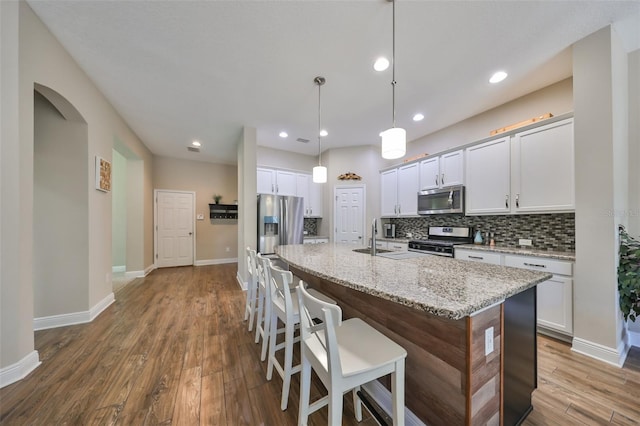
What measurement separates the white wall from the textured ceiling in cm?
31

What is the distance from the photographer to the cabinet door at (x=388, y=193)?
4.45 m

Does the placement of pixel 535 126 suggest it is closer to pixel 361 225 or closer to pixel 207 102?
pixel 361 225

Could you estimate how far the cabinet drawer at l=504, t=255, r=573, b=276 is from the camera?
7.03 ft

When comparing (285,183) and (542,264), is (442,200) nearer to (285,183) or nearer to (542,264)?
(542,264)

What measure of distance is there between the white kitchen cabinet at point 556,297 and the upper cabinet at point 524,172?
2.00 ft

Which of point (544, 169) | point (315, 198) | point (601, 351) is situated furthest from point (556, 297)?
point (315, 198)

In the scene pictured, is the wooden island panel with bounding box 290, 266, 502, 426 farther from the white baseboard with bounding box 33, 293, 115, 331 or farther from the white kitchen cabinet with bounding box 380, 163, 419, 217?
the white baseboard with bounding box 33, 293, 115, 331

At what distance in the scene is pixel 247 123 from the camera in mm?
3793

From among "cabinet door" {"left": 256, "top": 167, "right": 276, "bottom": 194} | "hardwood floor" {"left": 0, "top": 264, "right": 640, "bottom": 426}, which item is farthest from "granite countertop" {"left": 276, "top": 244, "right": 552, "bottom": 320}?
"cabinet door" {"left": 256, "top": 167, "right": 276, "bottom": 194}

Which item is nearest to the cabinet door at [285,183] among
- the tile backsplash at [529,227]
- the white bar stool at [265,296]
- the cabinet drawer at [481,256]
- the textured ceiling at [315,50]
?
the textured ceiling at [315,50]

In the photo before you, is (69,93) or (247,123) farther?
(247,123)

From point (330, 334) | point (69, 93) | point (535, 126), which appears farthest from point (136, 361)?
point (535, 126)

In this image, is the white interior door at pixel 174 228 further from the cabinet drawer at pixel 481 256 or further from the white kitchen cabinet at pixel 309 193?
the cabinet drawer at pixel 481 256

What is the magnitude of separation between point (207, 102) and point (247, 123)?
764 millimetres
